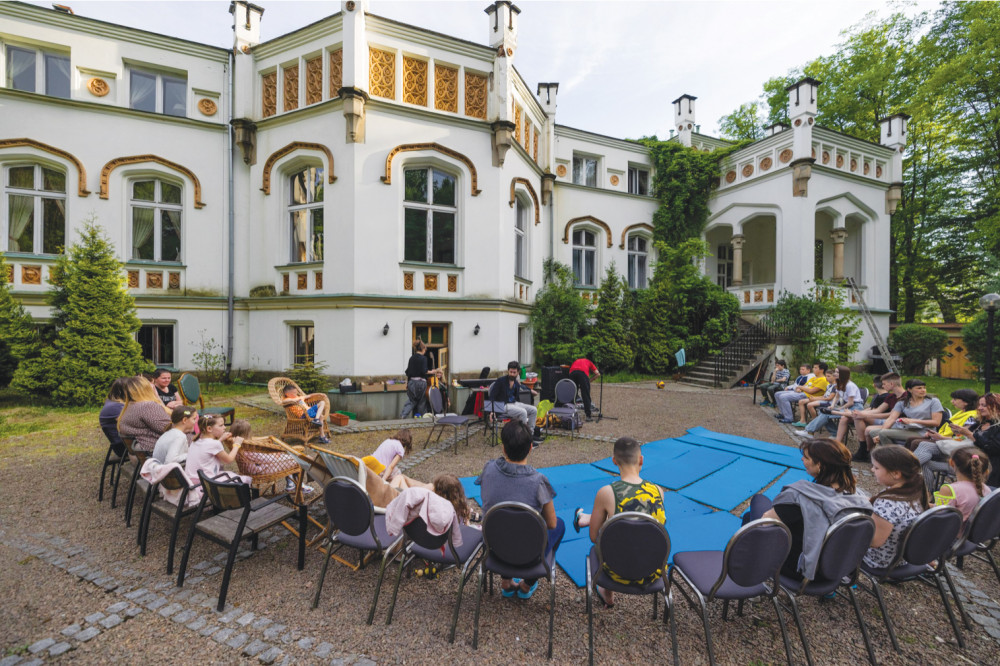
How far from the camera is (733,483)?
5.91 m

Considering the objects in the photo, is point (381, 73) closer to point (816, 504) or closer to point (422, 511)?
point (422, 511)

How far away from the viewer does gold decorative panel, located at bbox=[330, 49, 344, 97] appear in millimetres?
11656

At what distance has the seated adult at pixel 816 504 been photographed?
281cm

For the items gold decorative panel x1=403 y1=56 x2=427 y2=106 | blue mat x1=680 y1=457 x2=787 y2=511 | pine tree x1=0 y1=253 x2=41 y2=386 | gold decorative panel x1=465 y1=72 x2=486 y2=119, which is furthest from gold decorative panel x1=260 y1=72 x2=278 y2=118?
blue mat x1=680 y1=457 x2=787 y2=511

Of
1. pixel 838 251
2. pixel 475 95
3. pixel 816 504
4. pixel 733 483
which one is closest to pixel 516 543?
pixel 816 504

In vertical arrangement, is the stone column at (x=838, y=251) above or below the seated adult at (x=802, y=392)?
above

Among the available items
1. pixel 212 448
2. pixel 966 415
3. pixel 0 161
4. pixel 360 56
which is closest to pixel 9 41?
pixel 0 161

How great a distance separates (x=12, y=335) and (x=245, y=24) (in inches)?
406

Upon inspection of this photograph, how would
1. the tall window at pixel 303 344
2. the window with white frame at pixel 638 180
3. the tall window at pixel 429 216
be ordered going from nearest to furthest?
the tall window at pixel 429 216, the tall window at pixel 303 344, the window with white frame at pixel 638 180

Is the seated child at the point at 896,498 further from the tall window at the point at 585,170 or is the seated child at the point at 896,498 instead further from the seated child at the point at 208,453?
the tall window at the point at 585,170

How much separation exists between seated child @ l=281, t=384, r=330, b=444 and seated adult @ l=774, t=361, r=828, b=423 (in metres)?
9.37

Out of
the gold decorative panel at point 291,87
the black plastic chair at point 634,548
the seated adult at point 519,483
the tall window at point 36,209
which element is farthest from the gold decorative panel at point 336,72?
the black plastic chair at point 634,548

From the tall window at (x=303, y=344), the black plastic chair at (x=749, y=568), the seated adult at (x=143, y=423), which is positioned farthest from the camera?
the tall window at (x=303, y=344)

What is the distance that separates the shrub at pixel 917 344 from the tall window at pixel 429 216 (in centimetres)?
1839
